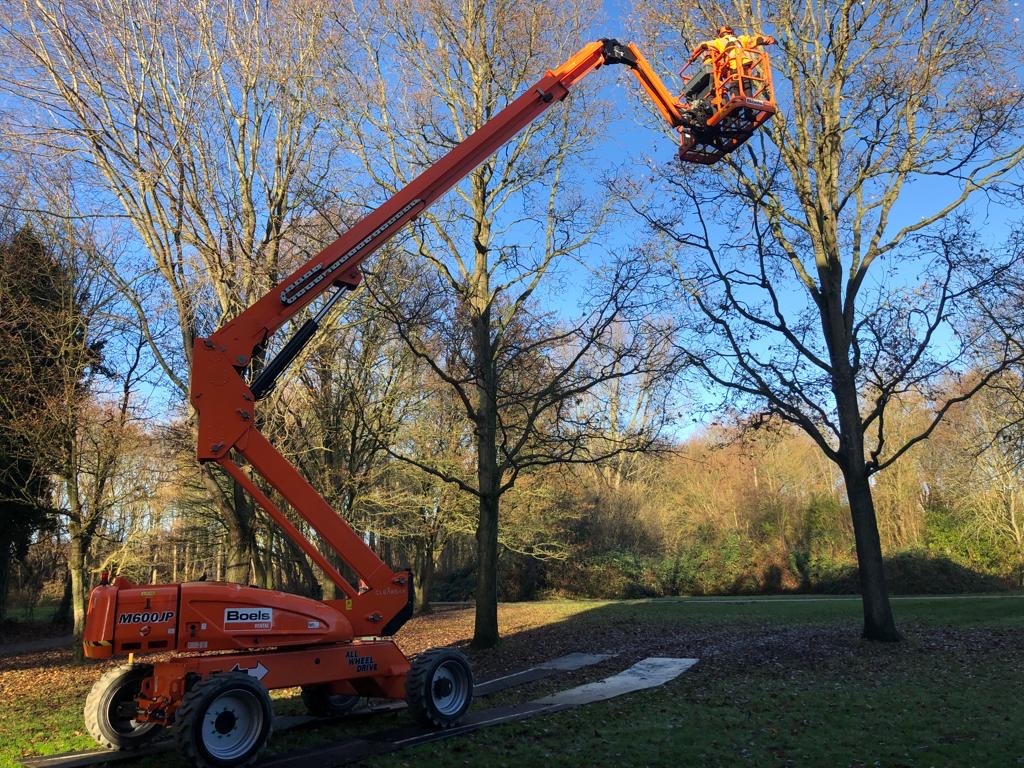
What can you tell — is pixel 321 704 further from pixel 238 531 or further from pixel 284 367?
pixel 238 531

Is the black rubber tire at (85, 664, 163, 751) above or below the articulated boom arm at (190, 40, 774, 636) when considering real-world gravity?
below

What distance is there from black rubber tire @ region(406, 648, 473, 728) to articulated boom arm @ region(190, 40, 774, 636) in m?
0.67

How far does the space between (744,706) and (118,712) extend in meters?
6.96

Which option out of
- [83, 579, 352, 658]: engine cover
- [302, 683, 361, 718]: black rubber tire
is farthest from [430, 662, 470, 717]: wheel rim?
[83, 579, 352, 658]: engine cover

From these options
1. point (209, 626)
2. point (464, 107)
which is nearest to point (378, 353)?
point (464, 107)

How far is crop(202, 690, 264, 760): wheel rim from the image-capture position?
6285mm

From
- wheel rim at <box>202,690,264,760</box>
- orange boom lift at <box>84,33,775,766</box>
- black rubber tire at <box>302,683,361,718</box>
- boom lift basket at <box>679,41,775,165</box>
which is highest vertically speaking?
boom lift basket at <box>679,41,775,165</box>

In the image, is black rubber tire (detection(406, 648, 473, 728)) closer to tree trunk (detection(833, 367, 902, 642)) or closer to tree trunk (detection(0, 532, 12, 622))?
tree trunk (detection(833, 367, 902, 642))

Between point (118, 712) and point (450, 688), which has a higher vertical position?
point (118, 712)

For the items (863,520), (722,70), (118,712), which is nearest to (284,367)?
(118,712)

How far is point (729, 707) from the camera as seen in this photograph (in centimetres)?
874

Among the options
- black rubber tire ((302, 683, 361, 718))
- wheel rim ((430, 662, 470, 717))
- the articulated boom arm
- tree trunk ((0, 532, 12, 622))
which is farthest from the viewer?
tree trunk ((0, 532, 12, 622))

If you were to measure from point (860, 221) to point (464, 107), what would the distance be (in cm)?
916

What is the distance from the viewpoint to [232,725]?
21.4 feet
